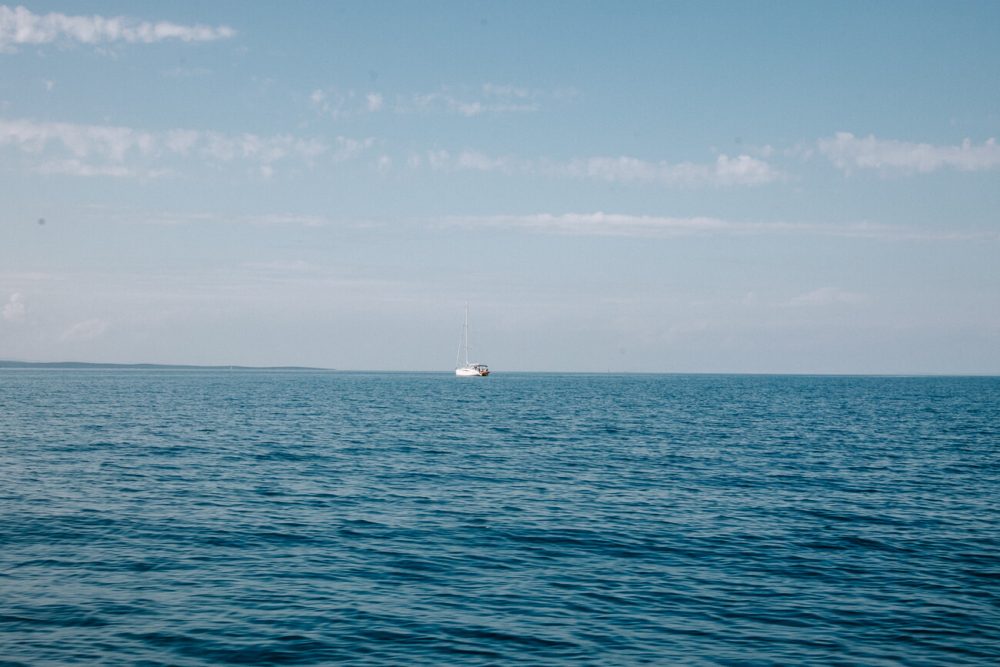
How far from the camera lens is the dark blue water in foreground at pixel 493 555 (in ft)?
57.6

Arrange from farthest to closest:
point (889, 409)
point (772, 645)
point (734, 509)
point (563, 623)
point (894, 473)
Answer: point (889, 409), point (894, 473), point (734, 509), point (563, 623), point (772, 645)

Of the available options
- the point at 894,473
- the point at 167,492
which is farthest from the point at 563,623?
the point at 894,473

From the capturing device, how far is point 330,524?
29219mm

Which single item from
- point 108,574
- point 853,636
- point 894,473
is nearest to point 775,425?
point 894,473

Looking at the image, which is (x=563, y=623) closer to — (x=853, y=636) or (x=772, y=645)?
(x=772, y=645)

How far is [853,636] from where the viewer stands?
18.2 m

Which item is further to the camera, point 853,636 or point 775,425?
point 775,425

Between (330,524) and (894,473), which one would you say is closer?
(330,524)

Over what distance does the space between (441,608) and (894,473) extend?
3412 cm

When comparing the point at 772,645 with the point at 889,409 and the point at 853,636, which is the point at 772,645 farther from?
the point at 889,409

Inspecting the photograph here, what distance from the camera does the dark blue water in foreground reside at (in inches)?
691

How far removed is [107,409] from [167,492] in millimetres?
64806

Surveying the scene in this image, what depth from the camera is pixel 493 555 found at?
984 inches

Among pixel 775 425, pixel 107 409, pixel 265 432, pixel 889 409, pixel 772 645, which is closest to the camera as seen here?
pixel 772 645
